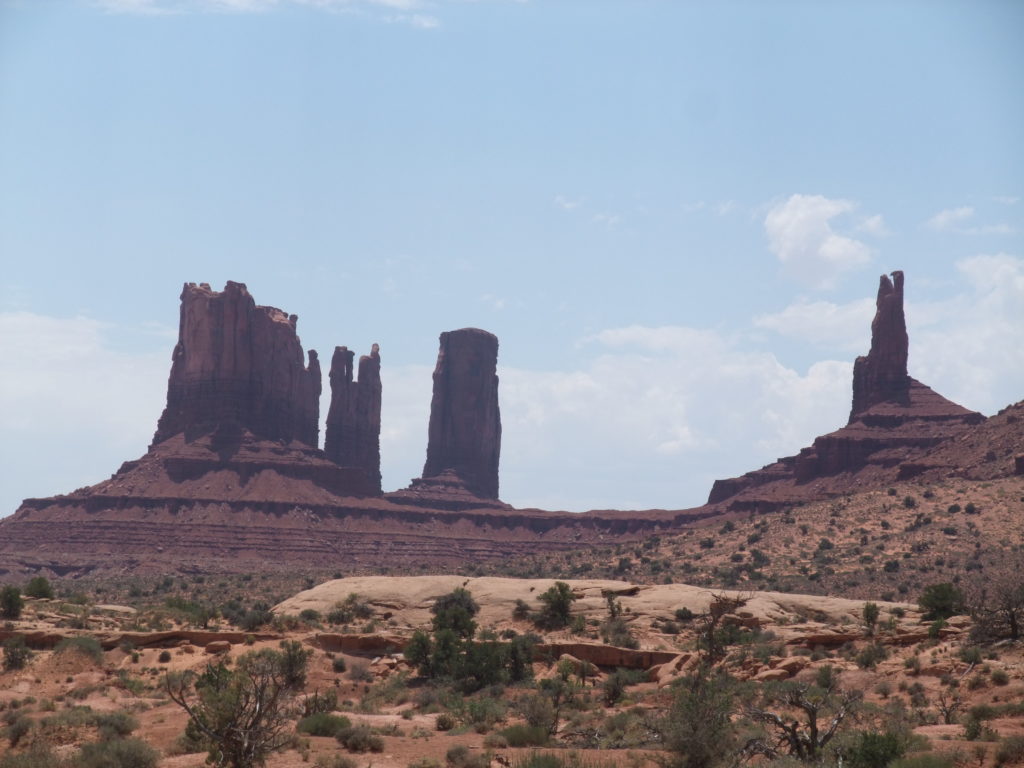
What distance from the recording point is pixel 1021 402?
99.6 m

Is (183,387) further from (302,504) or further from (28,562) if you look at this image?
(28,562)

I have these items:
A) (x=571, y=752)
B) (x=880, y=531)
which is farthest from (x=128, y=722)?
(x=880, y=531)

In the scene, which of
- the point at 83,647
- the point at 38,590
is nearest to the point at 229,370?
the point at 38,590

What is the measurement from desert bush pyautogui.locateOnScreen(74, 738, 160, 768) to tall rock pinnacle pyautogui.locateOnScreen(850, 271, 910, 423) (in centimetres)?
10865

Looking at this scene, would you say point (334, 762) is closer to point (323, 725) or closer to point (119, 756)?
point (119, 756)

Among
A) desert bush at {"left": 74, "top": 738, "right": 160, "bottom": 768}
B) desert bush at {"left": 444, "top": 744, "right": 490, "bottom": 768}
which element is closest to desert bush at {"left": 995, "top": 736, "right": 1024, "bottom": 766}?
desert bush at {"left": 444, "top": 744, "right": 490, "bottom": 768}

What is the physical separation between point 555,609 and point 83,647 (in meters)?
16.3

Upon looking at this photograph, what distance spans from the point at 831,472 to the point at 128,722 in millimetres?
95457

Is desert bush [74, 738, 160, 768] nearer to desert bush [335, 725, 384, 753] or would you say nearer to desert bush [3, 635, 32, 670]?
desert bush [335, 725, 384, 753]

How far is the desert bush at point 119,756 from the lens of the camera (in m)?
23.3

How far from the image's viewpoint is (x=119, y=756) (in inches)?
933

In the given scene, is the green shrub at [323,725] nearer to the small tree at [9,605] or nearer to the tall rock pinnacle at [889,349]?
the small tree at [9,605]

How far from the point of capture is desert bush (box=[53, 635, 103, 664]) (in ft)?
126

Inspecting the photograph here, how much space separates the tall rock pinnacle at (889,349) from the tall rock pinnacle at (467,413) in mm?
65116
